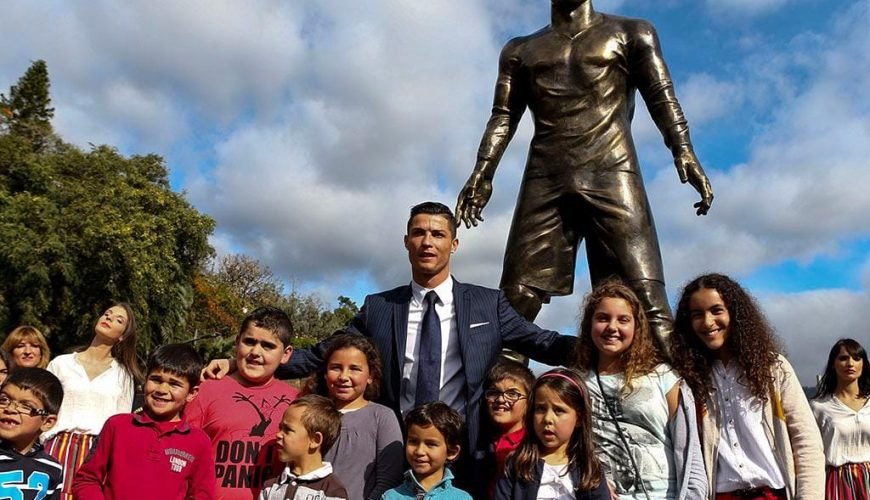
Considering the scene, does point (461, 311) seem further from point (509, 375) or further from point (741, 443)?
point (741, 443)

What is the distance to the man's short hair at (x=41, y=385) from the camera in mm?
3572

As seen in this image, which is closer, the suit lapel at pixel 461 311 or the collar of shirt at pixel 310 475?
the collar of shirt at pixel 310 475

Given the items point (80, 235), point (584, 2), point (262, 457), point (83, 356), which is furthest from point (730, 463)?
point (80, 235)

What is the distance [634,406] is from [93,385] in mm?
3382

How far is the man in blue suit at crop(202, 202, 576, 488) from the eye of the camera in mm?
3682

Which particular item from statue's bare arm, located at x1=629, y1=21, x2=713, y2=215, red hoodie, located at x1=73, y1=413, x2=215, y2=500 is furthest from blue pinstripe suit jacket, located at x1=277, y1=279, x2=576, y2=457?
statue's bare arm, located at x1=629, y1=21, x2=713, y2=215

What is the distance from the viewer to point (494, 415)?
11.9 feet

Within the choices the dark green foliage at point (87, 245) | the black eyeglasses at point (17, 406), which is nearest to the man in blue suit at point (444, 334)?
the black eyeglasses at point (17, 406)

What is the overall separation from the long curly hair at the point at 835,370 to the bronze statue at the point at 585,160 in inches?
75.8

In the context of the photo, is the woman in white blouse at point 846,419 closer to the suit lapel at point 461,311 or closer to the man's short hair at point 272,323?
the suit lapel at point 461,311

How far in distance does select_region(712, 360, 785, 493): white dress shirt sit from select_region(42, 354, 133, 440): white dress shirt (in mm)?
3543

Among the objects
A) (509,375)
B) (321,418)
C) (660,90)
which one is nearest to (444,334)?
(509,375)

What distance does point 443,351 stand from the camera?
12.3ft

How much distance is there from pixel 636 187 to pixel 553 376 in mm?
2279
